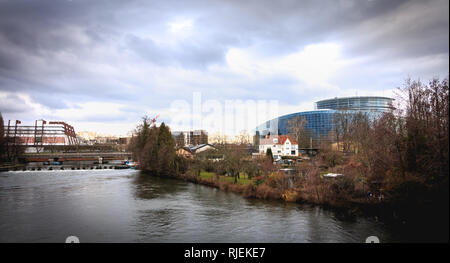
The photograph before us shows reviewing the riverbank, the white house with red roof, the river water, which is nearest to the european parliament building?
the white house with red roof

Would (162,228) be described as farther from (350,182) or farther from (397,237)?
(350,182)

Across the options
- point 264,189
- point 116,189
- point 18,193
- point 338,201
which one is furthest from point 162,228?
point 18,193

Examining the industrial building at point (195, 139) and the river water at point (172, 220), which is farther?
the industrial building at point (195, 139)

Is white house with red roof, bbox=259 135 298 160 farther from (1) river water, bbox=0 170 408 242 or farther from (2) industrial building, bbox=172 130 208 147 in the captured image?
(1) river water, bbox=0 170 408 242

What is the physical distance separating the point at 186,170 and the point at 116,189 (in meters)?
9.12

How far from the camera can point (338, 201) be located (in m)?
15.6

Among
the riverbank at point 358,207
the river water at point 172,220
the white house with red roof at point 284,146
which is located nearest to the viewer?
the riverbank at point 358,207

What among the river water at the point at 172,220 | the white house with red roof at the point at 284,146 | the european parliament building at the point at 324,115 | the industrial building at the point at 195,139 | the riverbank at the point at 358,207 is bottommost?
the river water at the point at 172,220

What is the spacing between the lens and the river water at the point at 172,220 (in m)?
10.8

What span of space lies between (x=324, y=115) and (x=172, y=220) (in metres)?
69.6

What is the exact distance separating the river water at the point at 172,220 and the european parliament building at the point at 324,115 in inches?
1607

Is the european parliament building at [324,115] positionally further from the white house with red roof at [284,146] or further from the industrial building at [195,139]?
the industrial building at [195,139]

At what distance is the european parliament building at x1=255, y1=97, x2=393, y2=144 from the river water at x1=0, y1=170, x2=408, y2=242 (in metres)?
40.8

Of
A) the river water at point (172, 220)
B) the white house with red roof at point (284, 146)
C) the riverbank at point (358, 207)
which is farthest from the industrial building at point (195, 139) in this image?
the river water at point (172, 220)
